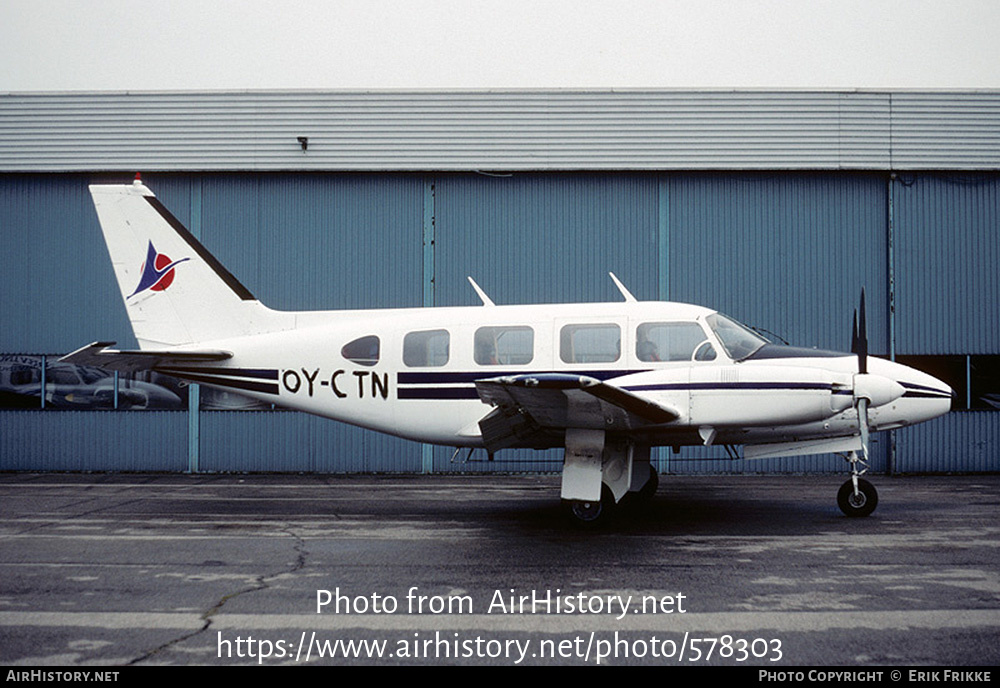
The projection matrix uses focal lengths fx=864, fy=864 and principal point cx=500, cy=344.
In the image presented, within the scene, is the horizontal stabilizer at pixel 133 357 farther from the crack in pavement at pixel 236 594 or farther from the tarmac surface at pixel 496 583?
the crack in pavement at pixel 236 594

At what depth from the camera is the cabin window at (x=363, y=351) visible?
36.8 feet

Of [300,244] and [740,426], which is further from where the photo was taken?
[300,244]

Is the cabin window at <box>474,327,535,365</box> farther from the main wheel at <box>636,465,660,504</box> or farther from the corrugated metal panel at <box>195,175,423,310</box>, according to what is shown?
the corrugated metal panel at <box>195,175,423,310</box>

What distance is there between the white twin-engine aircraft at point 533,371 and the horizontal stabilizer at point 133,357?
0.08ft

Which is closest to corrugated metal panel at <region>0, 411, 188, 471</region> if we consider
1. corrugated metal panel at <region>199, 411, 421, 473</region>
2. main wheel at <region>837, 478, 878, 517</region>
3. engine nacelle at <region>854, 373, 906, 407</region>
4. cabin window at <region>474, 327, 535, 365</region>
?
corrugated metal panel at <region>199, 411, 421, 473</region>

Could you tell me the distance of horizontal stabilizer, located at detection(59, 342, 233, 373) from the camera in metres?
11.2

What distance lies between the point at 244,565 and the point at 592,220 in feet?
36.0

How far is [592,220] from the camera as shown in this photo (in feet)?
56.1

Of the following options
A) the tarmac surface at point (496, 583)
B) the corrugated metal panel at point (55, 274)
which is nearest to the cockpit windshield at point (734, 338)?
the tarmac surface at point (496, 583)

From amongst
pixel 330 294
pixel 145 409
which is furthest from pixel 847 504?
pixel 145 409

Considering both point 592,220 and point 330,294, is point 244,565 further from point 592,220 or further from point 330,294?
point 592,220

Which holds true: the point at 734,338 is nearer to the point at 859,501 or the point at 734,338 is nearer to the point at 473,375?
the point at 859,501

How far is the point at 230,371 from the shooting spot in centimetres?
1161

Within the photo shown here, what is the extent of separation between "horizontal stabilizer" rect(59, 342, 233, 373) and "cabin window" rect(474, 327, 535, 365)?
3458mm
